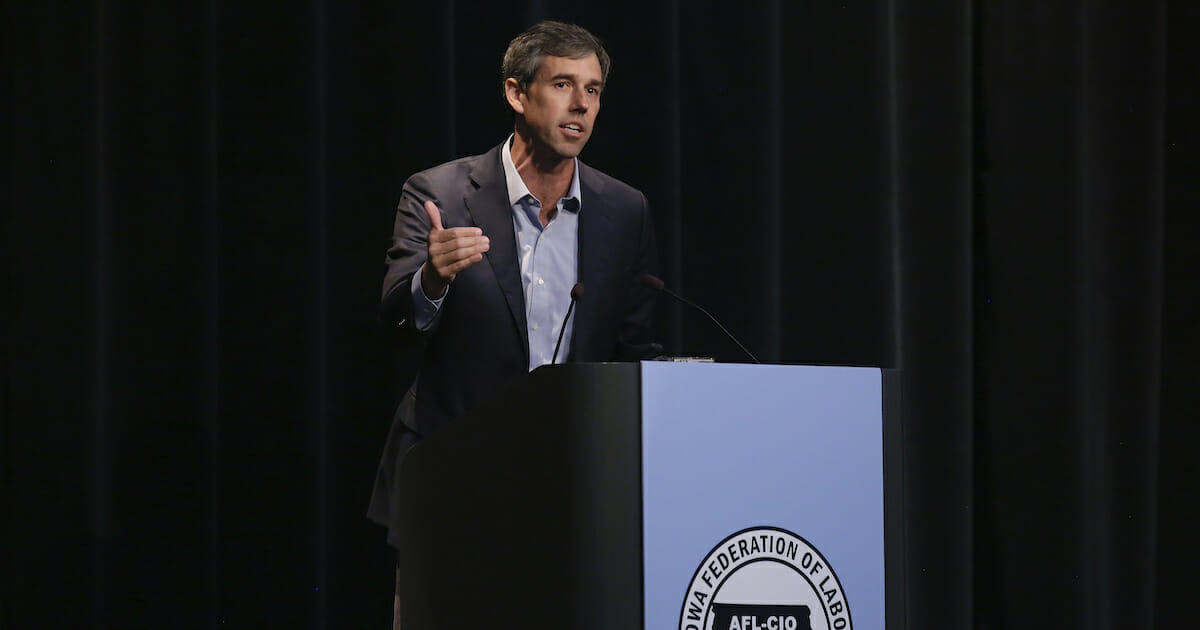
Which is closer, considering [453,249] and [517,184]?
[453,249]

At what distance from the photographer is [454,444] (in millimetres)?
1541

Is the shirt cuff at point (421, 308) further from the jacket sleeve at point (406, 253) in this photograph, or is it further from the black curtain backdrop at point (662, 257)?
the black curtain backdrop at point (662, 257)

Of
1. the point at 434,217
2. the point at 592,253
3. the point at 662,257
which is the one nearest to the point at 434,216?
the point at 434,217

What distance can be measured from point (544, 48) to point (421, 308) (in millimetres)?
633

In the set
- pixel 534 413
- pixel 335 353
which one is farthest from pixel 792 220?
pixel 534 413

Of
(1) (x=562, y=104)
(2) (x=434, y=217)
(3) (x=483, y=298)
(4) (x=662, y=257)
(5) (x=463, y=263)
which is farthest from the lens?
(4) (x=662, y=257)

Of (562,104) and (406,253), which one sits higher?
(562,104)

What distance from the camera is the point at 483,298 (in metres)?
2.15

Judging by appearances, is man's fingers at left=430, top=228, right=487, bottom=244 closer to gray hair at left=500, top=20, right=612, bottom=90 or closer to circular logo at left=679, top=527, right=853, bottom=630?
circular logo at left=679, top=527, right=853, bottom=630

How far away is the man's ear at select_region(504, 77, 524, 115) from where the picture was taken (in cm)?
233

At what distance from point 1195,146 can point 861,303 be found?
2.94ft

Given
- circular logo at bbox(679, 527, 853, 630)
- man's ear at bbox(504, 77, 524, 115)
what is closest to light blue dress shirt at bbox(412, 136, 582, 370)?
man's ear at bbox(504, 77, 524, 115)

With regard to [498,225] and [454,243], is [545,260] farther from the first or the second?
[454,243]

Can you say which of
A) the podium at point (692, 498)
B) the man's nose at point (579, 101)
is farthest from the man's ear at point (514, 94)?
the podium at point (692, 498)
